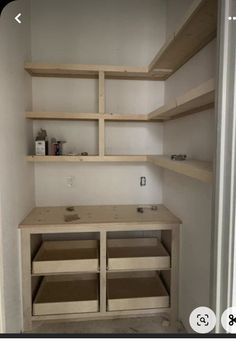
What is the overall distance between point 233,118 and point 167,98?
1397 mm

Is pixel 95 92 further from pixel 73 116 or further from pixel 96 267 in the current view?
pixel 96 267

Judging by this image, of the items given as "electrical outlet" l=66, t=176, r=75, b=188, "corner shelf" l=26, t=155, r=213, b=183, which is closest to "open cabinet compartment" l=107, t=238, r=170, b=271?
"electrical outlet" l=66, t=176, r=75, b=188

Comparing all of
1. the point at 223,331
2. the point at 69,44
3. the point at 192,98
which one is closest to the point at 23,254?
the point at 223,331

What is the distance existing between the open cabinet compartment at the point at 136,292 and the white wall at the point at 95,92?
0.70m

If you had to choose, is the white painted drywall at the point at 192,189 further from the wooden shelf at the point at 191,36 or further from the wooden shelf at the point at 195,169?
the wooden shelf at the point at 195,169

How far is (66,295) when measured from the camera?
75.5 inches

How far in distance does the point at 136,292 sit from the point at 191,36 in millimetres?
1871

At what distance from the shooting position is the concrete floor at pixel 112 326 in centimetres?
176

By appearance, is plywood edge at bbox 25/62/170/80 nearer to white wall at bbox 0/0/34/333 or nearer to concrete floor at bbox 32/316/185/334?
white wall at bbox 0/0/34/333

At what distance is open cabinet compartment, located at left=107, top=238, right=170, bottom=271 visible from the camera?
180cm

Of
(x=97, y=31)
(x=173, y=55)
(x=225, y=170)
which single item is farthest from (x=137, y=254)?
(x=97, y=31)

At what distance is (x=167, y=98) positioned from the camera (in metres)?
2.12

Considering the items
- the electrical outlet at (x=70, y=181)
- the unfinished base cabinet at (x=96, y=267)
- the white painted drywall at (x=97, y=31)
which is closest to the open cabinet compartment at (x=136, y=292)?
the unfinished base cabinet at (x=96, y=267)

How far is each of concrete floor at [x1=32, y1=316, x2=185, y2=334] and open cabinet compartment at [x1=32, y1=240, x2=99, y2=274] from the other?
42 cm
